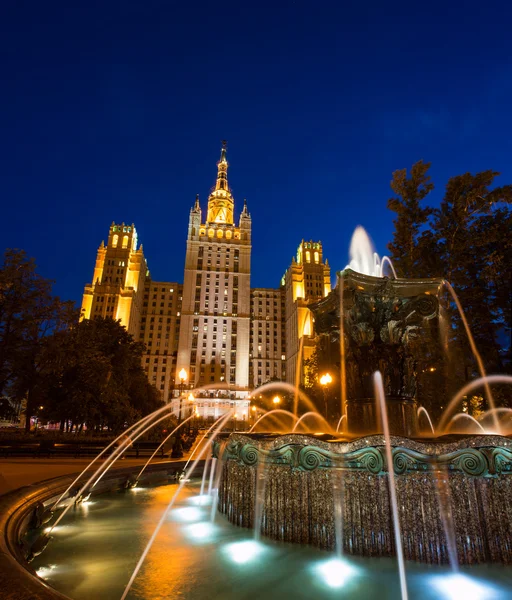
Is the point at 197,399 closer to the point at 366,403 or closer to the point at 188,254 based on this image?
the point at 188,254

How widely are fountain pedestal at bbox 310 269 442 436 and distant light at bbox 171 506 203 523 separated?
394 cm

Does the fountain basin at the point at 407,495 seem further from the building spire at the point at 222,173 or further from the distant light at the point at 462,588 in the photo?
the building spire at the point at 222,173

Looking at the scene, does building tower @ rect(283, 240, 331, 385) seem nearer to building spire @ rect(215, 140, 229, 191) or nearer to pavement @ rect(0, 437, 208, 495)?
building spire @ rect(215, 140, 229, 191)

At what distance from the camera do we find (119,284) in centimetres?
10006

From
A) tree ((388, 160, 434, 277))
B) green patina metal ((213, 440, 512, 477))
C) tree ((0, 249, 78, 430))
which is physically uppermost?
tree ((388, 160, 434, 277))

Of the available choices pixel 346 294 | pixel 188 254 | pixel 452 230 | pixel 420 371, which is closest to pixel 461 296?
pixel 452 230

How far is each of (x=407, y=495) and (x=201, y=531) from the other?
3.86m

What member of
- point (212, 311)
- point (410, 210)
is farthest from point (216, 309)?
point (410, 210)

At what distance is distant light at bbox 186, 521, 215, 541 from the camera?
6.70 m

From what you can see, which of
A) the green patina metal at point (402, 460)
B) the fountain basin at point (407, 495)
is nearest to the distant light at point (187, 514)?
the fountain basin at point (407, 495)

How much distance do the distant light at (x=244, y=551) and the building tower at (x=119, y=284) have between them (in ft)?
289

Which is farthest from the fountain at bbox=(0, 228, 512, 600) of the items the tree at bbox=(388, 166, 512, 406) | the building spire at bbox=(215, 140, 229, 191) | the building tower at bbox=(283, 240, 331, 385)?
the building spire at bbox=(215, 140, 229, 191)

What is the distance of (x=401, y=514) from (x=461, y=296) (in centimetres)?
1705

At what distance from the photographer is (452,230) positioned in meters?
19.7
